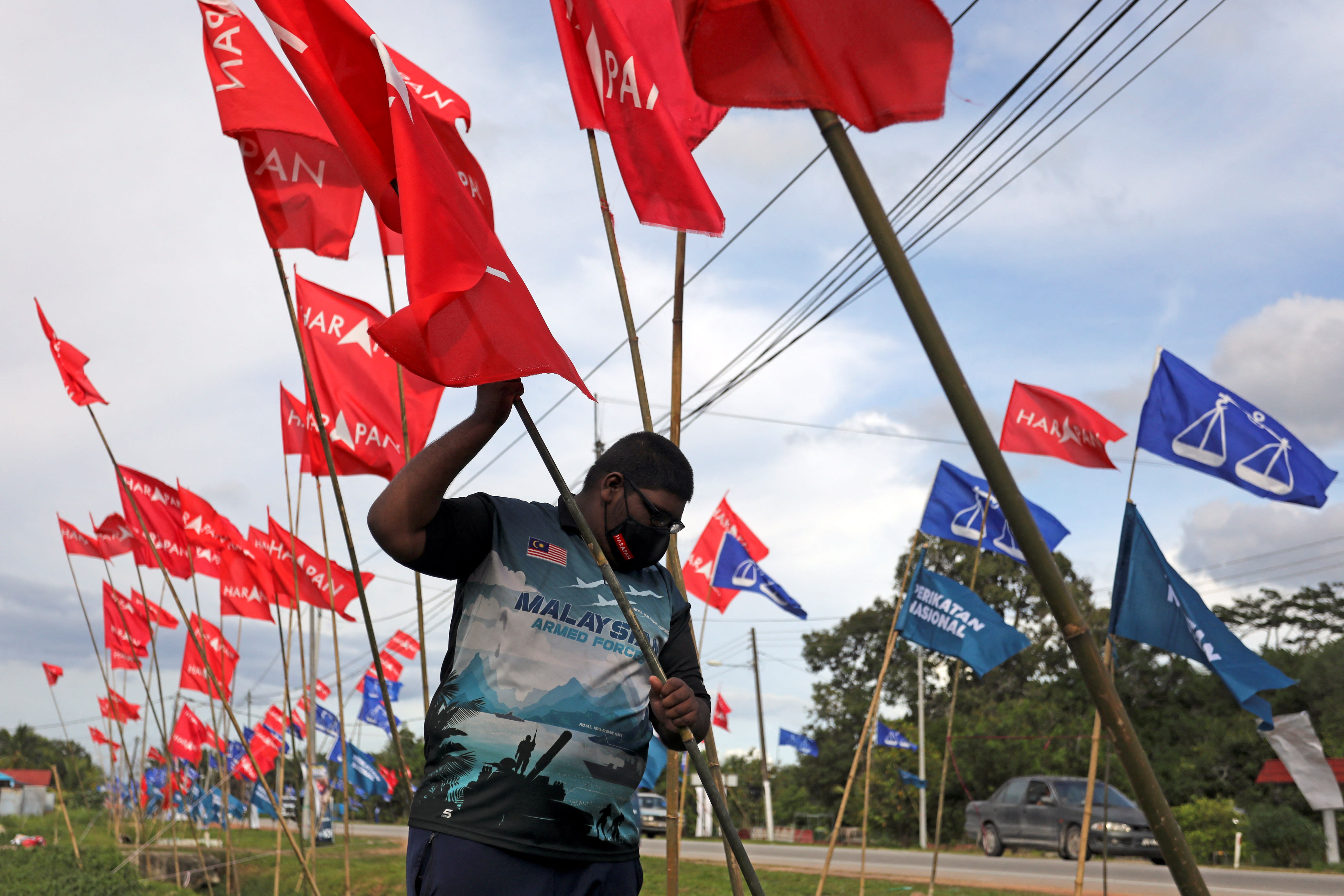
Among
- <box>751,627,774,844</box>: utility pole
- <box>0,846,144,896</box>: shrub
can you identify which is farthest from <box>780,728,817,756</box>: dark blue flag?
<box>0,846,144,896</box>: shrub

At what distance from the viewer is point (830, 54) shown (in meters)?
1.45

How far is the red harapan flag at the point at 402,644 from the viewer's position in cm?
1945

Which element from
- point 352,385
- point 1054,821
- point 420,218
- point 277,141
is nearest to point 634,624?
point 420,218

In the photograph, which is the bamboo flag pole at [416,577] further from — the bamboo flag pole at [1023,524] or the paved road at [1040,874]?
the paved road at [1040,874]

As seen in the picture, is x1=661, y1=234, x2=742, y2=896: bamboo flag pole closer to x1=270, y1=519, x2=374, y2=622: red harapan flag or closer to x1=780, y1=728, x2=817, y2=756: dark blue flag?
x1=270, y1=519, x2=374, y2=622: red harapan flag

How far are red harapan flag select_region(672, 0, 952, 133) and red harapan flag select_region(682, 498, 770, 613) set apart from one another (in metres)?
12.4

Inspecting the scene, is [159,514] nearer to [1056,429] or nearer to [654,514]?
[1056,429]

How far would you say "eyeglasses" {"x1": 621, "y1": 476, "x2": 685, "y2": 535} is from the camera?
2264mm

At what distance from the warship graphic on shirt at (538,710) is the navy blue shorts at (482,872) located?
0.06 ft

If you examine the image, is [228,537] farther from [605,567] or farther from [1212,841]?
[1212,841]

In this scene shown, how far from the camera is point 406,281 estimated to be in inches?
74.6

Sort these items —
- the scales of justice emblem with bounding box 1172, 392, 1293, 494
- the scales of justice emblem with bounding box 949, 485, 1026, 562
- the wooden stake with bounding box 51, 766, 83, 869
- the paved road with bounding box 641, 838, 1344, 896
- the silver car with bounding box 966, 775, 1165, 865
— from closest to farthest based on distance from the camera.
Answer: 1. the scales of justice emblem with bounding box 1172, 392, 1293, 494
2. the scales of justice emblem with bounding box 949, 485, 1026, 562
3. the paved road with bounding box 641, 838, 1344, 896
4. the wooden stake with bounding box 51, 766, 83, 869
5. the silver car with bounding box 966, 775, 1165, 865

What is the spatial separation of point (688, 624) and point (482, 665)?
0.63 m

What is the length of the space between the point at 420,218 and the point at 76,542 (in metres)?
12.1
